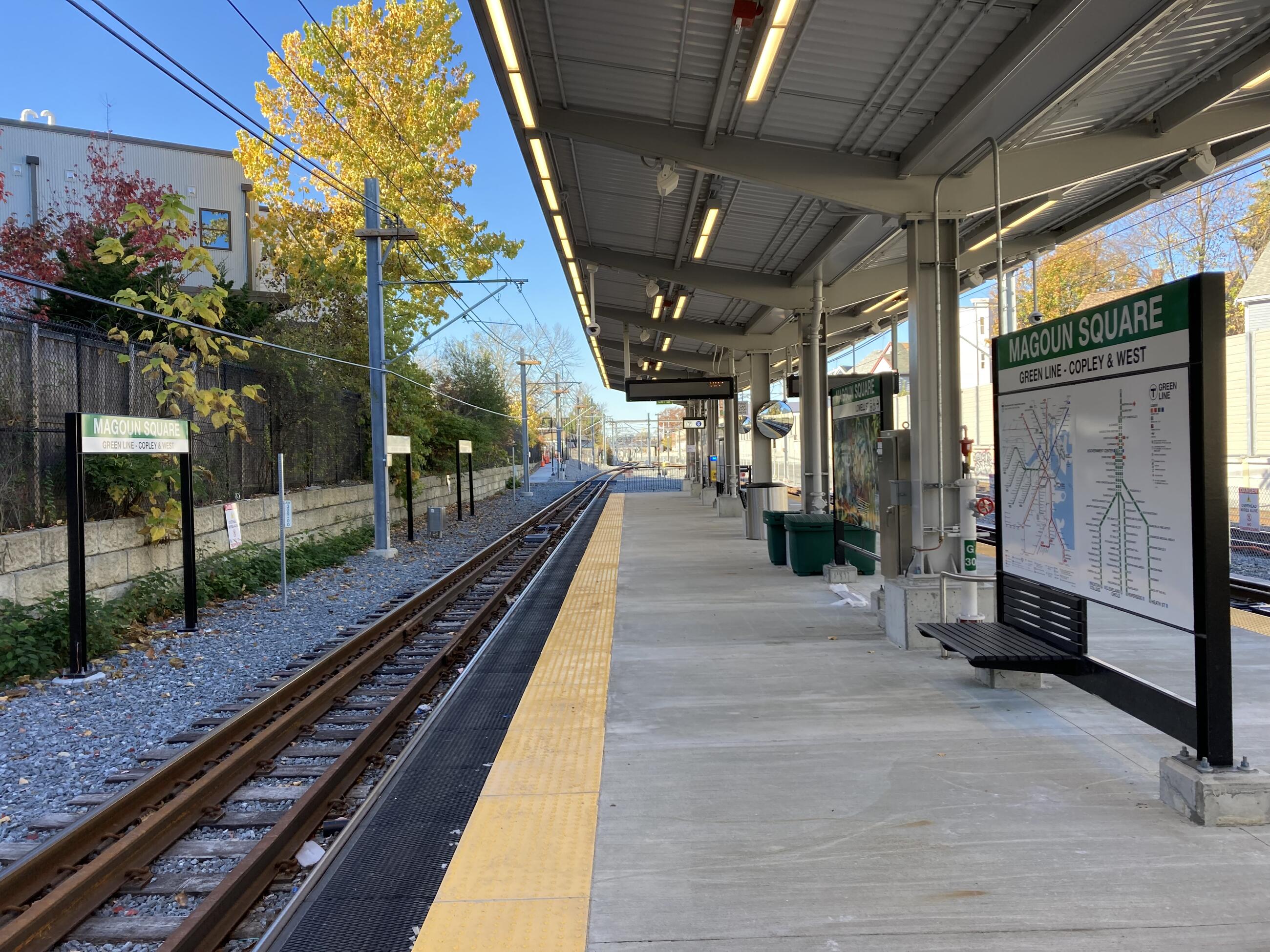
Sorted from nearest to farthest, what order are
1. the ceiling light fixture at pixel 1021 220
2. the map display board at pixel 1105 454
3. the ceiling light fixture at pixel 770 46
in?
the map display board at pixel 1105 454 → the ceiling light fixture at pixel 770 46 → the ceiling light fixture at pixel 1021 220

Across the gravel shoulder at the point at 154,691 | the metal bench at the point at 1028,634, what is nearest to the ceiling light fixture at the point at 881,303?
the gravel shoulder at the point at 154,691

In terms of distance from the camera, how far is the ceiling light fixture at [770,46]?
5523 mm

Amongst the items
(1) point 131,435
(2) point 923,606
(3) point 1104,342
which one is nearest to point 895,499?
(2) point 923,606

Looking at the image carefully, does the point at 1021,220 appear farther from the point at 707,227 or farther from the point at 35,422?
the point at 35,422

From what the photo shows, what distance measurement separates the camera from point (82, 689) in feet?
25.4

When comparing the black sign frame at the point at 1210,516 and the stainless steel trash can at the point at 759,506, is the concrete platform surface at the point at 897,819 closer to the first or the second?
the black sign frame at the point at 1210,516

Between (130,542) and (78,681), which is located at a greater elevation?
(130,542)

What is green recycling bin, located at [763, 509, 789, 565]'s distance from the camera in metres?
14.0

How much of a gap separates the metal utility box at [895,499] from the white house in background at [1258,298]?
22628mm

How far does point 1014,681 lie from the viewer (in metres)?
6.61

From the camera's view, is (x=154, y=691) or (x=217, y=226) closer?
(x=154, y=691)

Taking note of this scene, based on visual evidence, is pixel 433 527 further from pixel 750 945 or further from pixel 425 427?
pixel 750 945

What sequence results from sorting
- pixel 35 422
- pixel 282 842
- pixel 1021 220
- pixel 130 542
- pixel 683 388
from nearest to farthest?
1. pixel 282 842
2. pixel 35 422
3. pixel 1021 220
4. pixel 130 542
5. pixel 683 388

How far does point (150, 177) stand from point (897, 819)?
124 ft
